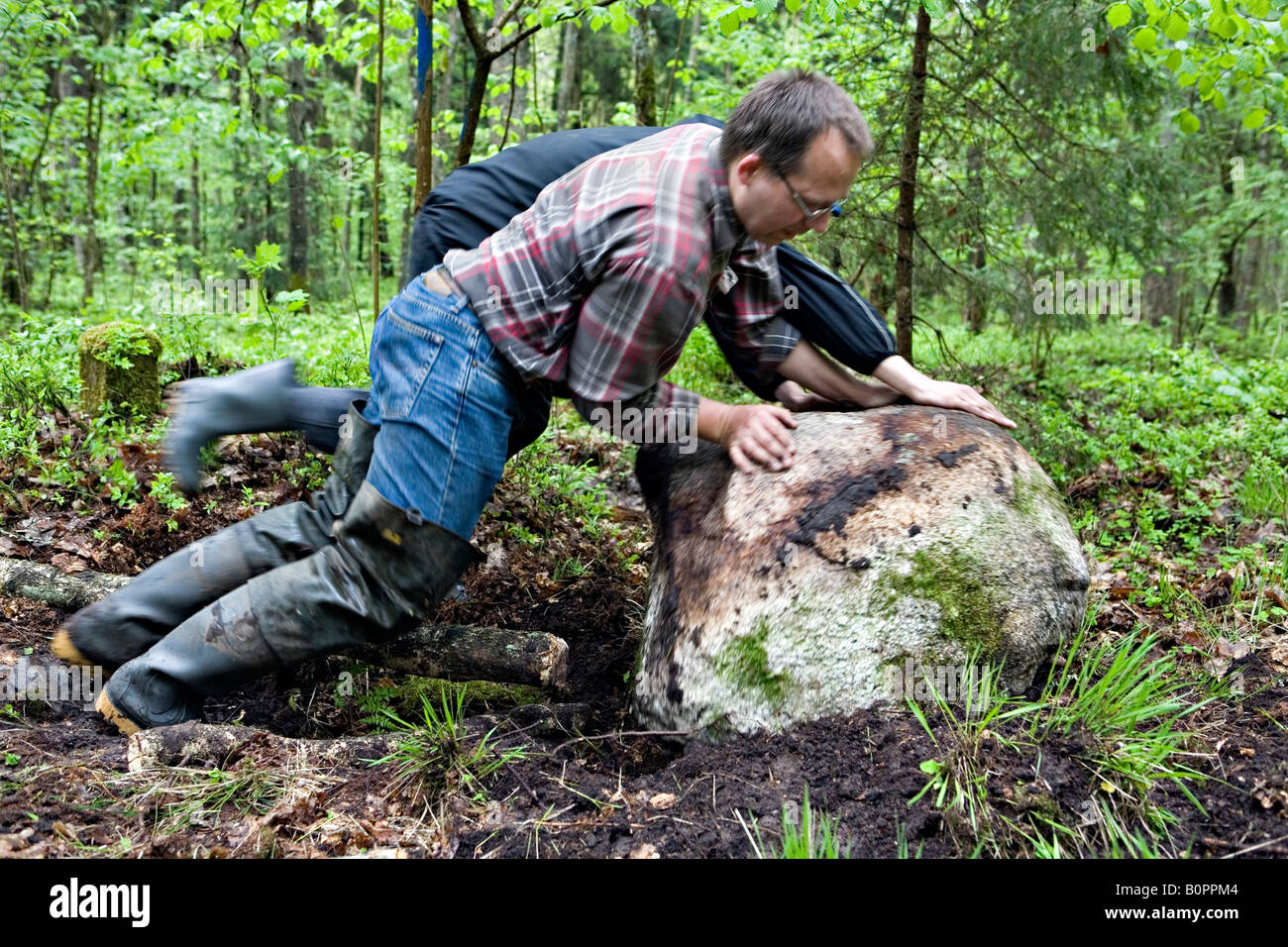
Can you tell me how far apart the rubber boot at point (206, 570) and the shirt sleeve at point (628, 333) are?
2.75 feet

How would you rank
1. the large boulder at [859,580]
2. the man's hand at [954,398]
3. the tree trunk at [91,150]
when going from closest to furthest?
the large boulder at [859,580] < the man's hand at [954,398] < the tree trunk at [91,150]

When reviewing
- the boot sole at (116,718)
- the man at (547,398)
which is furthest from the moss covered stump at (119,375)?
the boot sole at (116,718)

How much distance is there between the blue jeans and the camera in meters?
2.54

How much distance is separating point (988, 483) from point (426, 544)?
1.74 metres

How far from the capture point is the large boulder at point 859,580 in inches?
97.3

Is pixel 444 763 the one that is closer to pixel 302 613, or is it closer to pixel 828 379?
pixel 302 613

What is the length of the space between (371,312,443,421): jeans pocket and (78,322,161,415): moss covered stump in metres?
2.86

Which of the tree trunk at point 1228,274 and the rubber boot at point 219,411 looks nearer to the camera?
the rubber boot at point 219,411

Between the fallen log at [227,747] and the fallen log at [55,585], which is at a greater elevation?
the fallen log at [55,585]

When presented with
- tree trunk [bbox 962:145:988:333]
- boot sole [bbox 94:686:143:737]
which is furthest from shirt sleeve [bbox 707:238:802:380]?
tree trunk [bbox 962:145:988:333]

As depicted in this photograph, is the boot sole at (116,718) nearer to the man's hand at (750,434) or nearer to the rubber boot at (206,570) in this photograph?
the rubber boot at (206,570)

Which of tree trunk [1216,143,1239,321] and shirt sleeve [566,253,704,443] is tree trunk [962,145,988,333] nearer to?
shirt sleeve [566,253,704,443]

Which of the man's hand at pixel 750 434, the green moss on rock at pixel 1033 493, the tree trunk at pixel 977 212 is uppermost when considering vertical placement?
the tree trunk at pixel 977 212
